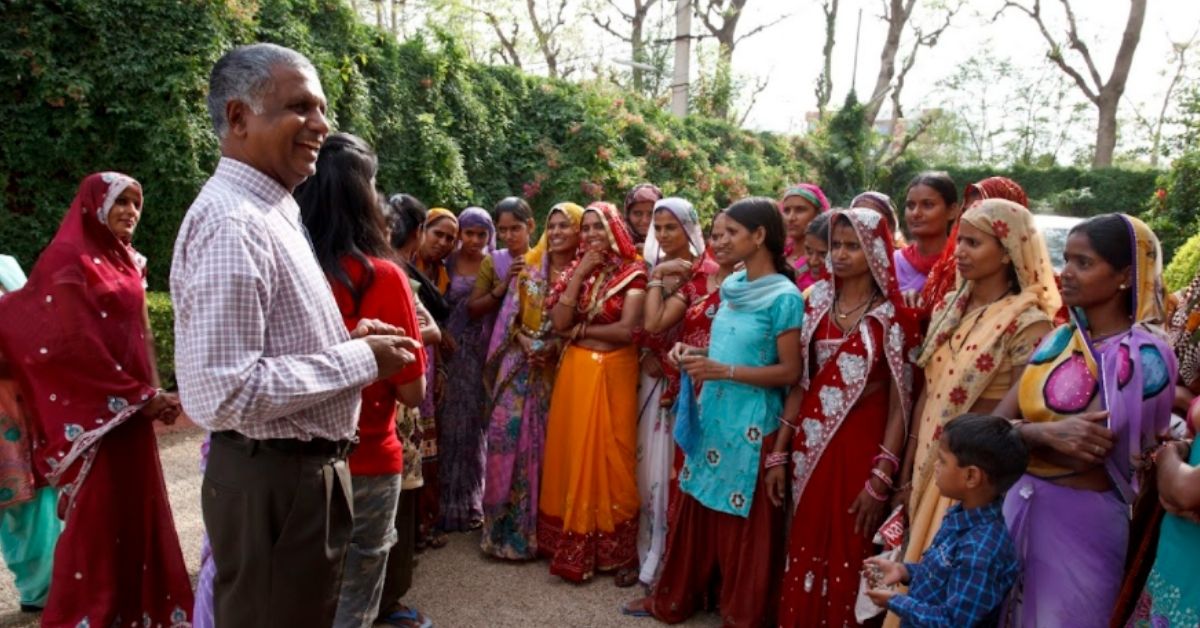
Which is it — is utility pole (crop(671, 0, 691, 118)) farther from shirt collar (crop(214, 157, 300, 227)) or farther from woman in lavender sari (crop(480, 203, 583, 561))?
shirt collar (crop(214, 157, 300, 227))

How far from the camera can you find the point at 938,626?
228 cm

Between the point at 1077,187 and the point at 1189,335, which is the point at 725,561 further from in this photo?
the point at 1077,187

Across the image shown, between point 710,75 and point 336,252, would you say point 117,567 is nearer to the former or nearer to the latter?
point 336,252

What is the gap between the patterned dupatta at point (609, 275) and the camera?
160 inches

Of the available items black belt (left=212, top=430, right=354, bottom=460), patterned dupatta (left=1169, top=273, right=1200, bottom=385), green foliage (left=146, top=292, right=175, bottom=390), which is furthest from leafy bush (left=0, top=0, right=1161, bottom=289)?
patterned dupatta (left=1169, top=273, right=1200, bottom=385)

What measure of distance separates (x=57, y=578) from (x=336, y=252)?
5.94ft

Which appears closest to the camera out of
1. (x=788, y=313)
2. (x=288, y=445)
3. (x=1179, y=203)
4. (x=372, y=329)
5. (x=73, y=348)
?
(x=288, y=445)

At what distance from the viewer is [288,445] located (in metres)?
1.90

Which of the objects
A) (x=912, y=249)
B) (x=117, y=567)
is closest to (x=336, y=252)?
(x=117, y=567)

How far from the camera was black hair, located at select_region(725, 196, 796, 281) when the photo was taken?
3424 mm

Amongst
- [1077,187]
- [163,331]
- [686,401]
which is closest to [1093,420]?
[686,401]

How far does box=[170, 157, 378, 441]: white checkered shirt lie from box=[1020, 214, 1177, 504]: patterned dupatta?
6.50ft

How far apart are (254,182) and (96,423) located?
71.7 inches

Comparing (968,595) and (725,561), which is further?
(725,561)
